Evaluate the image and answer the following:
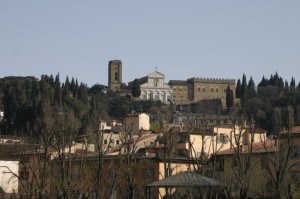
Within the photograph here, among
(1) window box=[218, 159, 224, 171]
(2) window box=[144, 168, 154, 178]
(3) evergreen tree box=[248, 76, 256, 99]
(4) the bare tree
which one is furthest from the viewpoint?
(3) evergreen tree box=[248, 76, 256, 99]

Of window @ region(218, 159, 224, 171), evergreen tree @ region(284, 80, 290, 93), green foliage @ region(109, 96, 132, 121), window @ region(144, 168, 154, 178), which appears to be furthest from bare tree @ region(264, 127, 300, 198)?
evergreen tree @ region(284, 80, 290, 93)

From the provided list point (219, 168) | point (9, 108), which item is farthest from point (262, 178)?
point (9, 108)

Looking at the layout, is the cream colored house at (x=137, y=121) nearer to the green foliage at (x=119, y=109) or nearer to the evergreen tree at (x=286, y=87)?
the green foliage at (x=119, y=109)

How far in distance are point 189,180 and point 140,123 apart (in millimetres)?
60828

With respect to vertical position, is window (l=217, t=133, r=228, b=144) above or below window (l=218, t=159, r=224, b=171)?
above

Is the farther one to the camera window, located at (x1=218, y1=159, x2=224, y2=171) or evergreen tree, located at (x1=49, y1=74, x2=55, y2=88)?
evergreen tree, located at (x1=49, y1=74, x2=55, y2=88)

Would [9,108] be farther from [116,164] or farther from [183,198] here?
[183,198]

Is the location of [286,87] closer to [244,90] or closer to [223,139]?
[244,90]

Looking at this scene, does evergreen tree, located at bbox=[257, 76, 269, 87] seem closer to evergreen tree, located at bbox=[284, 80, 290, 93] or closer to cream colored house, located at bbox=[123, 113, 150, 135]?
evergreen tree, located at bbox=[284, 80, 290, 93]

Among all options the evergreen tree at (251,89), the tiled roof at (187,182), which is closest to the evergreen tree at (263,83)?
the evergreen tree at (251,89)

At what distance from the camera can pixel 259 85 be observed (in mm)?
180250

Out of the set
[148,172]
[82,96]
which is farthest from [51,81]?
[148,172]

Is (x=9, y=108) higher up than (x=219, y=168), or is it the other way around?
(x=9, y=108)

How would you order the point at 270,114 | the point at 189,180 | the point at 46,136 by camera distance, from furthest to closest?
the point at 270,114
the point at 46,136
the point at 189,180
